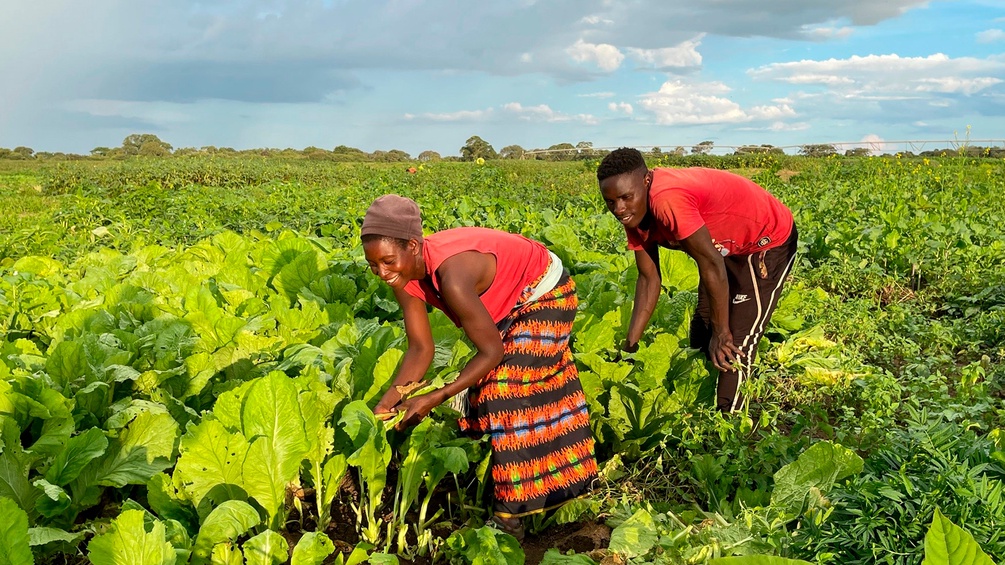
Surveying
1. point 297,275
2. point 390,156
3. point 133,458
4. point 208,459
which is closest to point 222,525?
point 208,459

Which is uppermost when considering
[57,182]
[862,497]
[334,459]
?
[57,182]

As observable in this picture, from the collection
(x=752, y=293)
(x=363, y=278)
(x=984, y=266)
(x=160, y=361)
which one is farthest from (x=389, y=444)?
(x=984, y=266)

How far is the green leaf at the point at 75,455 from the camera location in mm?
2512

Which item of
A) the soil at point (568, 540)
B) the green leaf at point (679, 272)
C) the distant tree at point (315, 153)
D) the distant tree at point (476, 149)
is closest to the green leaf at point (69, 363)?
the soil at point (568, 540)

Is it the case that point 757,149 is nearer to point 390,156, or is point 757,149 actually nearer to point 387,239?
point 390,156

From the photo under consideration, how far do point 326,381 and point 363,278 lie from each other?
7.24 feet

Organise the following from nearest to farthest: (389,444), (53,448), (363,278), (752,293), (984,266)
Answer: (53,448) → (389,444) → (752,293) → (363,278) → (984,266)

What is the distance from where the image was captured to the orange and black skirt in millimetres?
2846

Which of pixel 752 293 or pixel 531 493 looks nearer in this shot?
pixel 531 493

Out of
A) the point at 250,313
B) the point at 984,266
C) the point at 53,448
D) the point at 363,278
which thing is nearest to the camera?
the point at 53,448

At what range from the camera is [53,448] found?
8.61ft

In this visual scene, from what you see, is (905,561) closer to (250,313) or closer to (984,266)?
(250,313)

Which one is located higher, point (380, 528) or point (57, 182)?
point (57, 182)

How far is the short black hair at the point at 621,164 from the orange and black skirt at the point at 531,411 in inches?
19.6
